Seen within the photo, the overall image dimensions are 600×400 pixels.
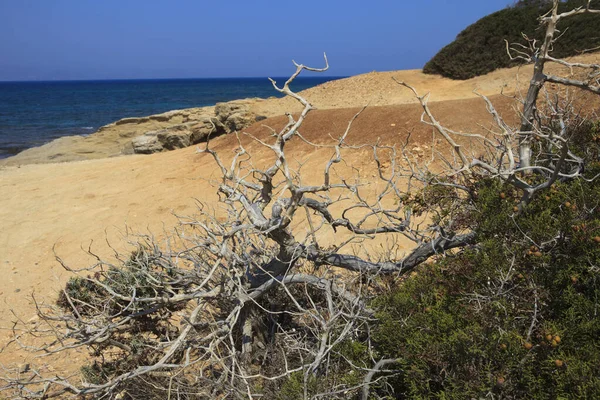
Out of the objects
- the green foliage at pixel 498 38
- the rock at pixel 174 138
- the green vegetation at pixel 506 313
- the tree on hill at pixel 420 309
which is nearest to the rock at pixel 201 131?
the rock at pixel 174 138

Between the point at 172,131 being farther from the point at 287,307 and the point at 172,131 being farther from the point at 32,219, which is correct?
the point at 287,307

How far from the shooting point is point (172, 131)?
15.8m

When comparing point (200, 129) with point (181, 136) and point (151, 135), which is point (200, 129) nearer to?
point (181, 136)

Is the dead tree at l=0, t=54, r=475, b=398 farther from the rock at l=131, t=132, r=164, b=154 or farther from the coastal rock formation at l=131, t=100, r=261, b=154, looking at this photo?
the rock at l=131, t=132, r=164, b=154

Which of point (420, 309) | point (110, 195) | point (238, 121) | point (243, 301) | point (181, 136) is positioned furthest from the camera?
point (181, 136)

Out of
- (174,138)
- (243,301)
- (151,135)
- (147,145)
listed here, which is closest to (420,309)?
(243,301)

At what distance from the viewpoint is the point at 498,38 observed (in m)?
21.1

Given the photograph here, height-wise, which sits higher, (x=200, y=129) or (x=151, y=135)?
(x=200, y=129)

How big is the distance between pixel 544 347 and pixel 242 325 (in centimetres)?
228

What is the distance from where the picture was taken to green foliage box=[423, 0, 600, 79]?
18.5 m

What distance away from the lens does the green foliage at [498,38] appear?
1845cm

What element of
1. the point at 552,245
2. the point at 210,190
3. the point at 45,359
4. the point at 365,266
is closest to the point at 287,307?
the point at 365,266

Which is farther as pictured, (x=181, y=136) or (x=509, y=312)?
(x=181, y=136)

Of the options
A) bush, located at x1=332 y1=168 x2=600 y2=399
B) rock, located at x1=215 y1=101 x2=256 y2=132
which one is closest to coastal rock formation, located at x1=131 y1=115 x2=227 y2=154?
rock, located at x1=215 y1=101 x2=256 y2=132
